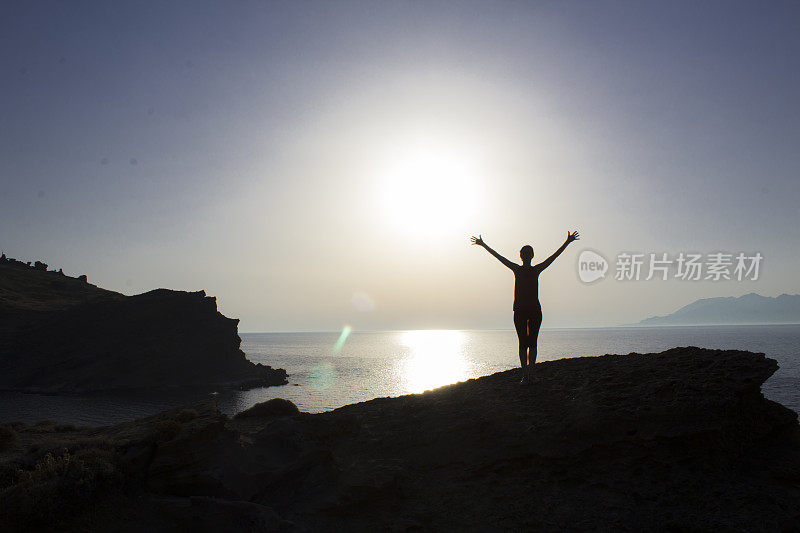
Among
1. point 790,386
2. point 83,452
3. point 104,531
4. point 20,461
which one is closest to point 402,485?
point 104,531

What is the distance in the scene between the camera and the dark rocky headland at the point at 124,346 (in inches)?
3351

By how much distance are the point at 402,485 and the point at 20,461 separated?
307 inches

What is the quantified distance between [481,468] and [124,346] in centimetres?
10655

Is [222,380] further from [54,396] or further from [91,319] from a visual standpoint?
[91,319]

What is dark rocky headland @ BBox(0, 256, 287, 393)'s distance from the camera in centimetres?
8512

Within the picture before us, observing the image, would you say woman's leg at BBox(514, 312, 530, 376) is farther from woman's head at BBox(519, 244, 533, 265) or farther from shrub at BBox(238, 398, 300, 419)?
shrub at BBox(238, 398, 300, 419)

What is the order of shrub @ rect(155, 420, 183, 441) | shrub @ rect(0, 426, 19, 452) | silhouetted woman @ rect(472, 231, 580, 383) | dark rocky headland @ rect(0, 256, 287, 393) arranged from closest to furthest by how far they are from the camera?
shrub @ rect(155, 420, 183, 441)
silhouetted woman @ rect(472, 231, 580, 383)
shrub @ rect(0, 426, 19, 452)
dark rocky headland @ rect(0, 256, 287, 393)

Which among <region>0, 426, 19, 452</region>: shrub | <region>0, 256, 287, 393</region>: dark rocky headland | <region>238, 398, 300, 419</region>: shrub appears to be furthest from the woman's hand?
<region>0, 256, 287, 393</region>: dark rocky headland

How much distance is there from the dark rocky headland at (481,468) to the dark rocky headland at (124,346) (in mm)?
87214

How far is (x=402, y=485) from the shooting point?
759 cm

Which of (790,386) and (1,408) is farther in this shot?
(1,408)

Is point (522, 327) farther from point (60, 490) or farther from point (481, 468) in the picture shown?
point (60, 490)

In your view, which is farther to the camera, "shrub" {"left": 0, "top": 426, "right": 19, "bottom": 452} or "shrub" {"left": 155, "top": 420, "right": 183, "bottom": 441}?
"shrub" {"left": 0, "top": 426, "right": 19, "bottom": 452}

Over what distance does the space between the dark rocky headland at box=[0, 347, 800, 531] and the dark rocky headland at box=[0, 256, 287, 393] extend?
87.2 metres
